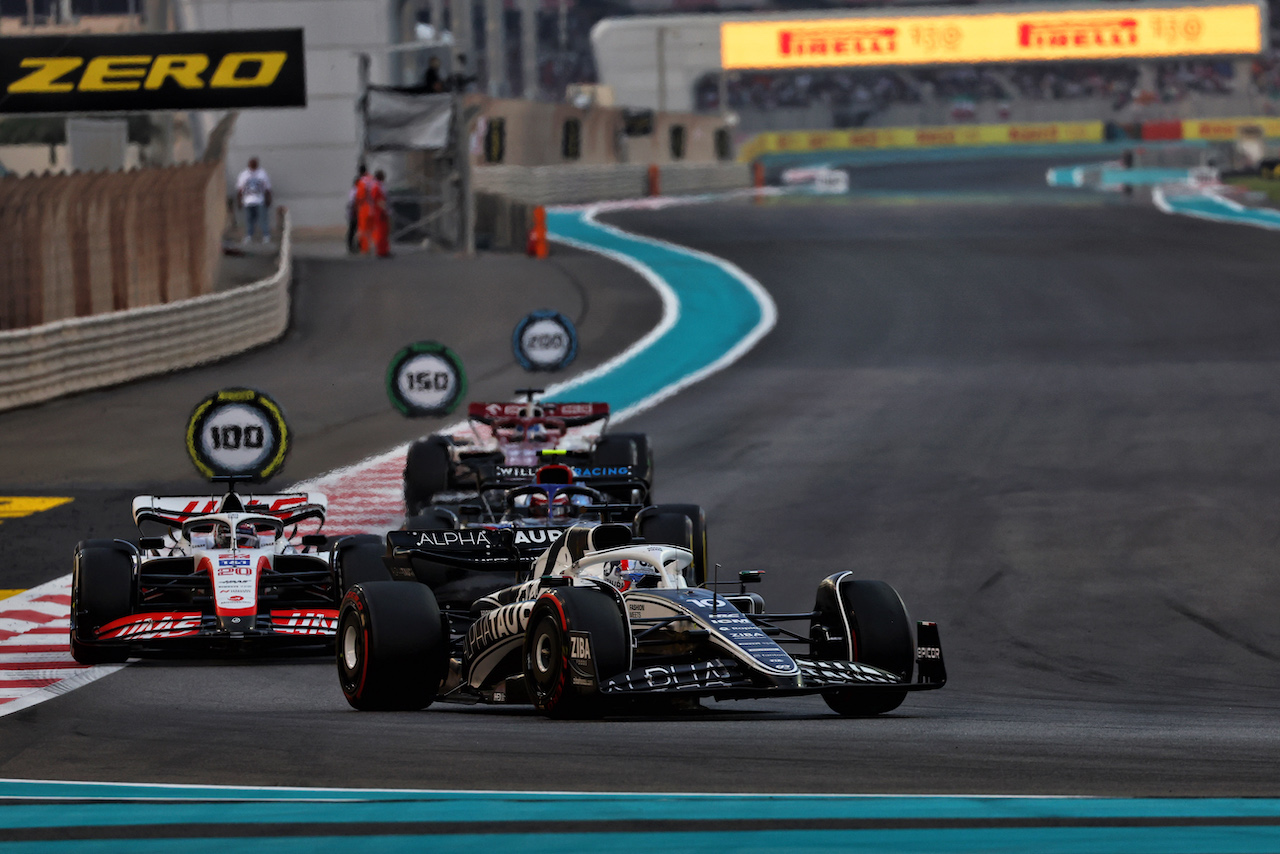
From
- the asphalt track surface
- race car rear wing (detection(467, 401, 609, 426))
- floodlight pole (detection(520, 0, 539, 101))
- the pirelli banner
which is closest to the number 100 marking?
the asphalt track surface

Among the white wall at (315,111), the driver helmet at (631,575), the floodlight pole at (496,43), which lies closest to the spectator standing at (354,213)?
the white wall at (315,111)

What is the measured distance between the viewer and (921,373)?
26.1 metres

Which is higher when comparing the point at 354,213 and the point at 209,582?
the point at 354,213

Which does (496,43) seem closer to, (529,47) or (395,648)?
(529,47)

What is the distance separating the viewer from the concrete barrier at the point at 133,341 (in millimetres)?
23172

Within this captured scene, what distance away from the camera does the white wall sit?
139ft

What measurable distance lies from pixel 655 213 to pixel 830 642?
4108cm

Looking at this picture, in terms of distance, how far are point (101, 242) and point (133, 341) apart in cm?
147

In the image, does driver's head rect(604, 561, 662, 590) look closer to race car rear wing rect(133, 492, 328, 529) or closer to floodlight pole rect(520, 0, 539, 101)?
race car rear wing rect(133, 492, 328, 529)

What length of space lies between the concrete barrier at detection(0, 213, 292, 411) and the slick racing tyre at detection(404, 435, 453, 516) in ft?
29.2

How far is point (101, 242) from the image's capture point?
2578cm

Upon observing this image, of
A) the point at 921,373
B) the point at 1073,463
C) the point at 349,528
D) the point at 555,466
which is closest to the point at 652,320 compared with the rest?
the point at 921,373

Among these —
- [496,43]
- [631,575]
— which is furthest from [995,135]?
[631,575]

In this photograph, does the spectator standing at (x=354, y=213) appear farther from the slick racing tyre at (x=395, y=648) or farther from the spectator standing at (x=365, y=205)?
the slick racing tyre at (x=395, y=648)
